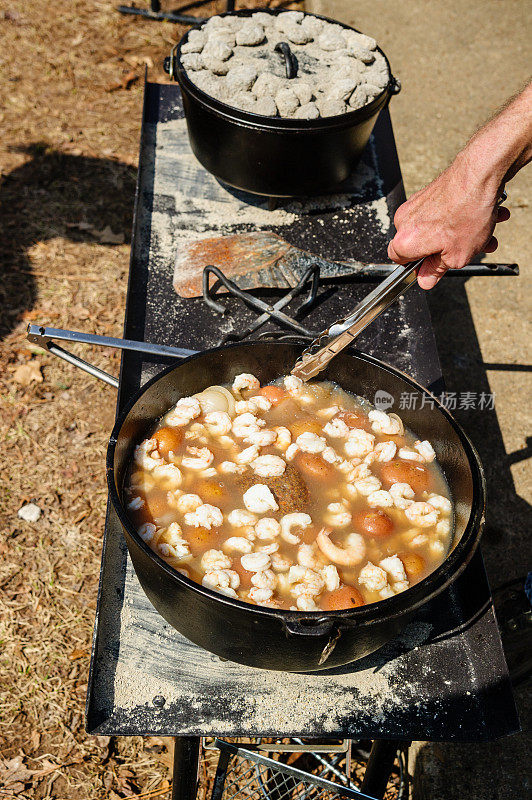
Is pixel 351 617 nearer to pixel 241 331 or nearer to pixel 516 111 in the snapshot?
pixel 516 111

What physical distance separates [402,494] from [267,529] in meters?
0.50

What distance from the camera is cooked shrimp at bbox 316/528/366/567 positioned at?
2.05 metres

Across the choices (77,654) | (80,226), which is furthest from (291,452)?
(80,226)

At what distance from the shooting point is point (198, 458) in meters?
2.28

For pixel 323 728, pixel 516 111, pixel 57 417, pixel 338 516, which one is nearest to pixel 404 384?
pixel 338 516

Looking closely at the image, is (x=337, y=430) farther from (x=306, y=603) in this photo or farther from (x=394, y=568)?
(x=306, y=603)

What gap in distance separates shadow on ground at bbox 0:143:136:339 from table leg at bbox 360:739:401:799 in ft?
11.1

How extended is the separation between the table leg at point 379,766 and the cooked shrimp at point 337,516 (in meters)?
0.73

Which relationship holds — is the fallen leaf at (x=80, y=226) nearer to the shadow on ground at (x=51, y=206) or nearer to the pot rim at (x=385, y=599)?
the shadow on ground at (x=51, y=206)

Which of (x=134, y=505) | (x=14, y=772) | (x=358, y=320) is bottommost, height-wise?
(x=14, y=772)

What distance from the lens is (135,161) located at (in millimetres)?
5422

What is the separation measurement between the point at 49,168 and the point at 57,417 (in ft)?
8.19

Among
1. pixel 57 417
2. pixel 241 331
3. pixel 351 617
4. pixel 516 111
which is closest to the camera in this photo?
pixel 351 617

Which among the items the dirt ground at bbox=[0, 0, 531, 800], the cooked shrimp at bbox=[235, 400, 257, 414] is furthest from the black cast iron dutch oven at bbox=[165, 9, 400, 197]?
the dirt ground at bbox=[0, 0, 531, 800]
